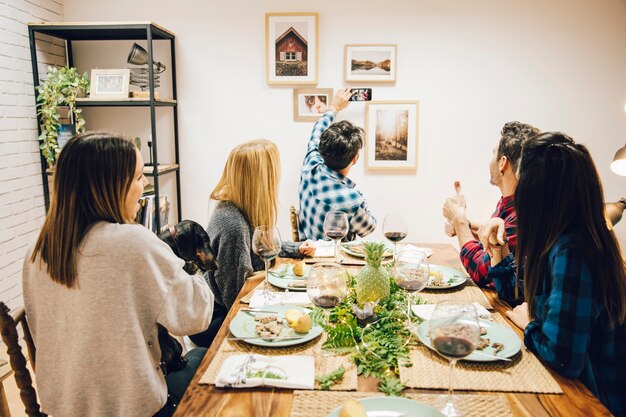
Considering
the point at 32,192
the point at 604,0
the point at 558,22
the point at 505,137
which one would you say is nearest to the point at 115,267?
the point at 505,137

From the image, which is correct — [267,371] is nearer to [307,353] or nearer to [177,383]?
[307,353]

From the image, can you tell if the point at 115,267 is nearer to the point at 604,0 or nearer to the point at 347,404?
the point at 347,404

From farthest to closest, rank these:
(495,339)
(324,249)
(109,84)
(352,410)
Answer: (109,84)
(324,249)
(495,339)
(352,410)

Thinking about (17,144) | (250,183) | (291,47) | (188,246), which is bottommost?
(188,246)

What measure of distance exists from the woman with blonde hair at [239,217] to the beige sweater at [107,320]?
27.0 inches

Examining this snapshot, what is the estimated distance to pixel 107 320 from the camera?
4.34 ft

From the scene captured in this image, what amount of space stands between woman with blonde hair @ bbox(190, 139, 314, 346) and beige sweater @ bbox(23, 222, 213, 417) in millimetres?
686

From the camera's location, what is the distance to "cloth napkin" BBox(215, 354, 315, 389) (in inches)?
47.8

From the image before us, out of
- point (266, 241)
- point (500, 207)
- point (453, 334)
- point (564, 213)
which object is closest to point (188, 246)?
point (266, 241)

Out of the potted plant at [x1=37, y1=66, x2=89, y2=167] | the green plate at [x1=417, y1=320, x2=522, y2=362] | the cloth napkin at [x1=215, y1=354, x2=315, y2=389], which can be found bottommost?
the cloth napkin at [x1=215, y1=354, x2=315, y2=389]

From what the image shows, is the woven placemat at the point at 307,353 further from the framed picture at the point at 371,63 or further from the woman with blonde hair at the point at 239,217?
the framed picture at the point at 371,63

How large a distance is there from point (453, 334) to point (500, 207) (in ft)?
4.35

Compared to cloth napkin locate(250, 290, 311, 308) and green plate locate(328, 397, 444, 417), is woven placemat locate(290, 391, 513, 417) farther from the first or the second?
cloth napkin locate(250, 290, 311, 308)

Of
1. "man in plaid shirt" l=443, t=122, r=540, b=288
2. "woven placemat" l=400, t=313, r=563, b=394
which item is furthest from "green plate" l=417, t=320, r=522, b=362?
"man in plaid shirt" l=443, t=122, r=540, b=288
